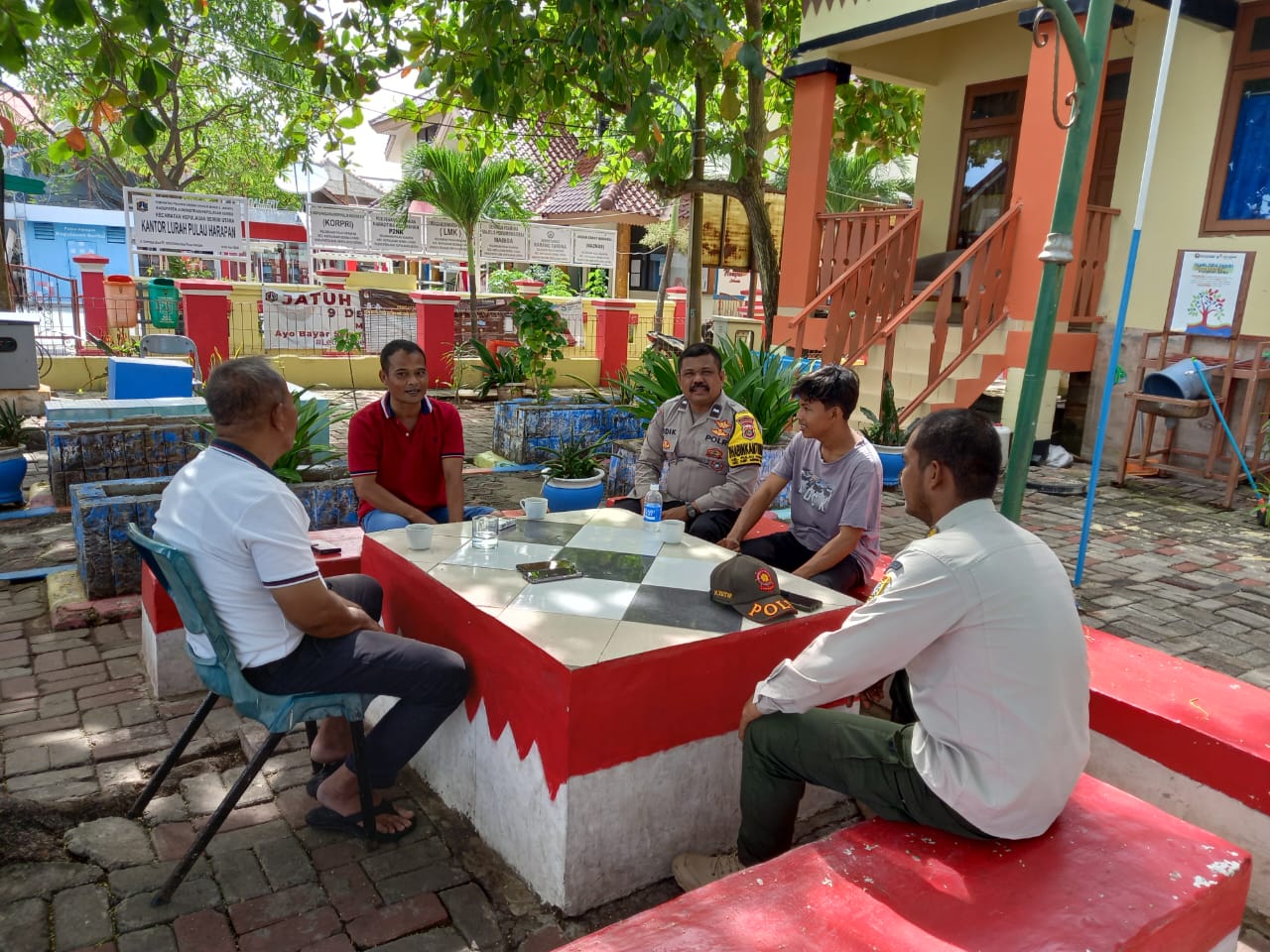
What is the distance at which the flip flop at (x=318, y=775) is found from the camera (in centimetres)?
283

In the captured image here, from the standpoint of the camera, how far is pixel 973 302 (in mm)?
8102

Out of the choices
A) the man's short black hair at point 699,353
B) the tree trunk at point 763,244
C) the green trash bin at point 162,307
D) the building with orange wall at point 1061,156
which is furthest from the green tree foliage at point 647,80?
the green trash bin at point 162,307

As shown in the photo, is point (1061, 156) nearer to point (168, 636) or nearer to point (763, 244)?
point (763, 244)

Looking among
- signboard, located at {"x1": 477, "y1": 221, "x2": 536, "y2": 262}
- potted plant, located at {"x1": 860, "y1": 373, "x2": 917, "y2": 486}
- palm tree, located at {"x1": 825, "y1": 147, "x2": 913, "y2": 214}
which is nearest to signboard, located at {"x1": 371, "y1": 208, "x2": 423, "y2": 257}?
signboard, located at {"x1": 477, "y1": 221, "x2": 536, "y2": 262}

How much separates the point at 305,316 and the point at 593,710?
12.2 meters

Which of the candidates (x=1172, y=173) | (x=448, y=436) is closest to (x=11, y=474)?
(x=448, y=436)

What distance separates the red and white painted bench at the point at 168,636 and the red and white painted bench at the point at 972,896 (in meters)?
2.21

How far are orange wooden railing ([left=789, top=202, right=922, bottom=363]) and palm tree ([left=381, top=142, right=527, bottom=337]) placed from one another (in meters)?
6.28

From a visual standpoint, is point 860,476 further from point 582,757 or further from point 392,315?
point 392,315

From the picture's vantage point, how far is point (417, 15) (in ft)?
25.4

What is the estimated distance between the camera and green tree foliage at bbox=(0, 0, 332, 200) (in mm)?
3770

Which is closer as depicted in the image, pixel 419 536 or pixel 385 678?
pixel 385 678

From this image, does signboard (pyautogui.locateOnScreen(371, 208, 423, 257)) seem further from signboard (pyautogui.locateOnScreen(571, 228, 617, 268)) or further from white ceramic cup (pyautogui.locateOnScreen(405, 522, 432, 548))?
white ceramic cup (pyautogui.locateOnScreen(405, 522, 432, 548))

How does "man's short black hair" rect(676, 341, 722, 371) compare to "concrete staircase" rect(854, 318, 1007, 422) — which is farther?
"concrete staircase" rect(854, 318, 1007, 422)
